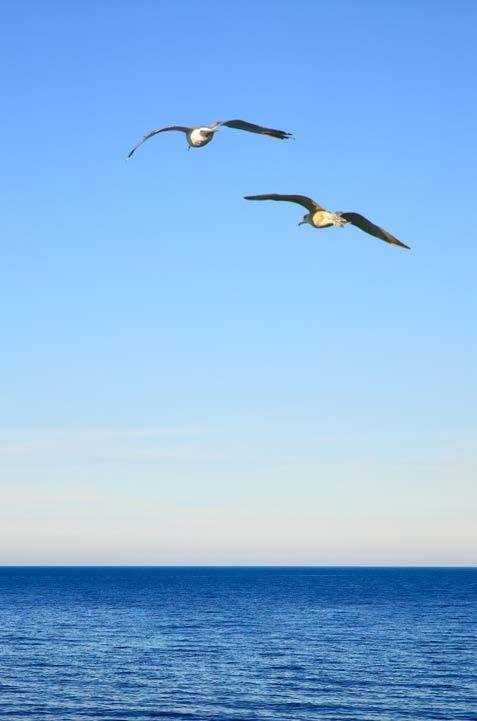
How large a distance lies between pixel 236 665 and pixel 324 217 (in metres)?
79.3

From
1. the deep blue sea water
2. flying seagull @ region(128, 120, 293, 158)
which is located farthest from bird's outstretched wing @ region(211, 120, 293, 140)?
the deep blue sea water

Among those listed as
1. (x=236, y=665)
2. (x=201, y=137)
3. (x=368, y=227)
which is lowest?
(x=236, y=665)

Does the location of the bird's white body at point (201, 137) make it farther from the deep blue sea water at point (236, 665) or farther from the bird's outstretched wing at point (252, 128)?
the deep blue sea water at point (236, 665)

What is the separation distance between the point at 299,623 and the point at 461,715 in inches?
2848

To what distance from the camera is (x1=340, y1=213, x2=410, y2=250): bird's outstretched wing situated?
14523mm

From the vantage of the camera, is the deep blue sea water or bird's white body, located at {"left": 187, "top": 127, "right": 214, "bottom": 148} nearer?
bird's white body, located at {"left": 187, "top": 127, "right": 214, "bottom": 148}

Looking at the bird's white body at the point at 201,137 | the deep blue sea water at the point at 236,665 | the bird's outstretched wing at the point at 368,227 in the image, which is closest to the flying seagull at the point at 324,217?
the bird's outstretched wing at the point at 368,227

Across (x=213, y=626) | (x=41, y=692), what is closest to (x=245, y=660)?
(x=41, y=692)

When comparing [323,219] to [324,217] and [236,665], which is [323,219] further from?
[236,665]

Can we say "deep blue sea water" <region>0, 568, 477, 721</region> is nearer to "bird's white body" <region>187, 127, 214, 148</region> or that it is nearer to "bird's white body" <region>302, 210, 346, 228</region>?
"bird's white body" <region>302, 210, 346, 228</region>

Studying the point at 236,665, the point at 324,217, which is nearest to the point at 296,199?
the point at 324,217

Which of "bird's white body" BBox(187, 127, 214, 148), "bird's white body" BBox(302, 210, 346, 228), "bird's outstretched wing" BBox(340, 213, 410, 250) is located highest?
"bird's white body" BBox(187, 127, 214, 148)

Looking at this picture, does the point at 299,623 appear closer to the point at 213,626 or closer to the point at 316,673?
the point at 213,626

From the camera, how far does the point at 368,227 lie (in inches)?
589
